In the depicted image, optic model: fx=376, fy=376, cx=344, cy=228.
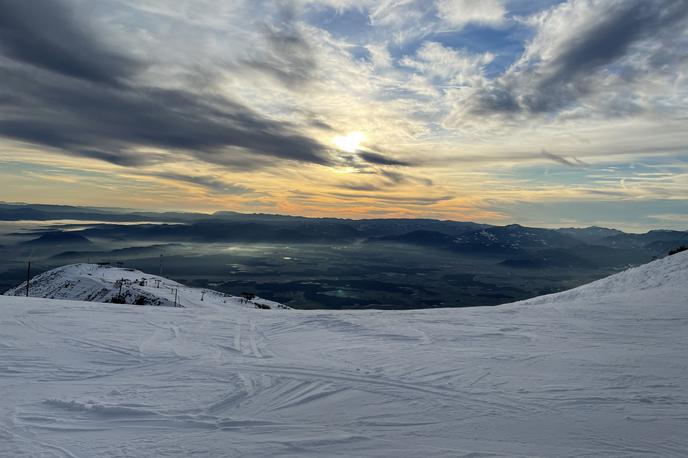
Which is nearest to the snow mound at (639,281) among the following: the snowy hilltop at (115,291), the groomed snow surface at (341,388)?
the groomed snow surface at (341,388)

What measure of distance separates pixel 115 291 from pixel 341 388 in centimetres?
10647

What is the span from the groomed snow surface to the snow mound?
30.6 feet

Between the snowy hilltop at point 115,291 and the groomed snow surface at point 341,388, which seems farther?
the snowy hilltop at point 115,291

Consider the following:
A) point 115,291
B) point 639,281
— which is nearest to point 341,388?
point 639,281

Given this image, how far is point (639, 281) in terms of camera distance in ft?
80.3

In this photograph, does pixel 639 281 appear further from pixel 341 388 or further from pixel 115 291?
pixel 115 291

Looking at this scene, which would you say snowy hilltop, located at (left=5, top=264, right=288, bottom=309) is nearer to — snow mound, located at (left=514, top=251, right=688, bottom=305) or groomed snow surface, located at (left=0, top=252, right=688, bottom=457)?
snow mound, located at (left=514, top=251, right=688, bottom=305)

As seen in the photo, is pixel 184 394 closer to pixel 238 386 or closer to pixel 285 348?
pixel 238 386

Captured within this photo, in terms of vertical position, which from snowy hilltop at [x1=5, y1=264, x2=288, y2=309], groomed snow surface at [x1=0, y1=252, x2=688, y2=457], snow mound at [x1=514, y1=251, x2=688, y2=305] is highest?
snow mound at [x1=514, y1=251, x2=688, y2=305]

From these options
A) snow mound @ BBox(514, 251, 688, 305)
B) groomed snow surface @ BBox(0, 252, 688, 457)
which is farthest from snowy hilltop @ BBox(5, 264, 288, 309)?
groomed snow surface @ BBox(0, 252, 688, 457)

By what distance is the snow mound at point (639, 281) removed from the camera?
906 inches

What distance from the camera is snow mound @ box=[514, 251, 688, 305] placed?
906 inches

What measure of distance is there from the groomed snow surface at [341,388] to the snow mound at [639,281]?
9.32 metres

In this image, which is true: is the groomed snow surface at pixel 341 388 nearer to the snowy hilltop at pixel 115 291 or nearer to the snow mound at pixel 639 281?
the snow mound at pixel 639 281
